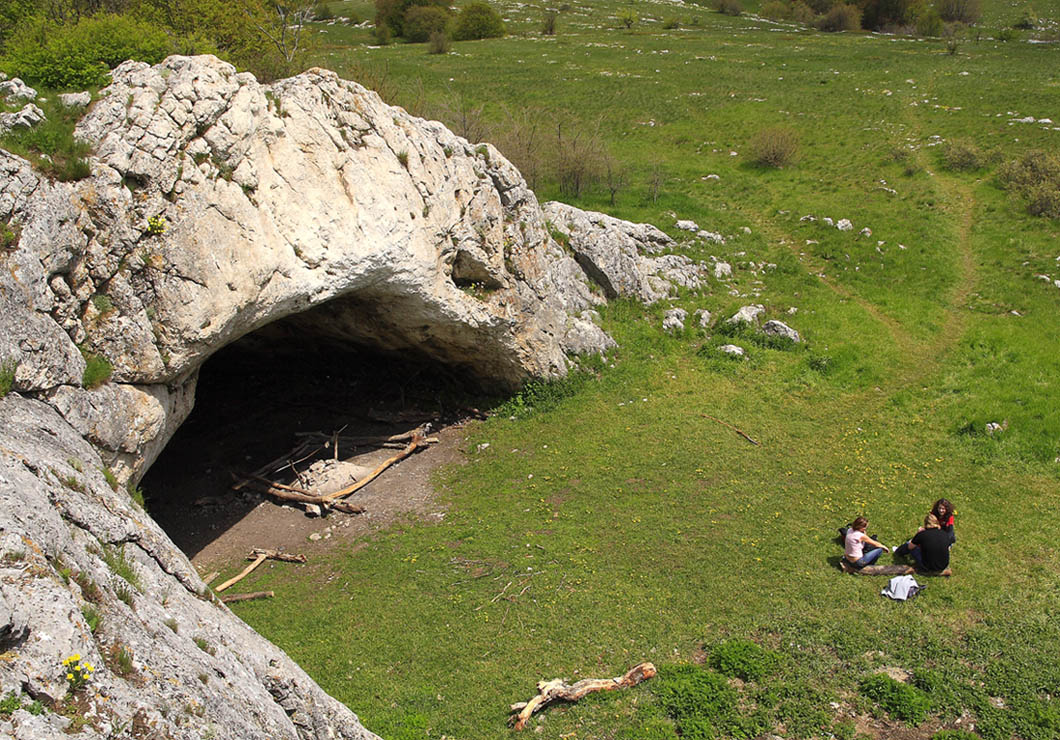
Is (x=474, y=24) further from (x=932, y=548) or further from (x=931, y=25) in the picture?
(x=932, y=548)

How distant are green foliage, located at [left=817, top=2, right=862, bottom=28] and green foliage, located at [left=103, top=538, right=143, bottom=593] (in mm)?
110426

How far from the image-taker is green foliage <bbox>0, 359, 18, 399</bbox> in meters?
10.4

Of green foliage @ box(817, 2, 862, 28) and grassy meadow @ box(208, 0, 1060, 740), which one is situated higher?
green foliage @ box(817, 2, 862, 28)

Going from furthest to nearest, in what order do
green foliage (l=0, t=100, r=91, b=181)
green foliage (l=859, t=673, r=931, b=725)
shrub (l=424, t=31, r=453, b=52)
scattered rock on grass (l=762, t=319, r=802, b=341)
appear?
1. shrub (l=424, t=31, r=453, b=52)
2. scattered rock on grass (l=762, t=319, r=802, b=341)
3. green foliage (l=0, t=100, r=91, b=181)
4. green foliage (l=859, t=673, r=931, b=725)

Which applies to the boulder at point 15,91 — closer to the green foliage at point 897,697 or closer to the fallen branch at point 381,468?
the fallen branch at point 381,468

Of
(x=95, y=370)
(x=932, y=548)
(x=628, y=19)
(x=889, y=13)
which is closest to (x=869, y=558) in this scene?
(x=932, y=548)

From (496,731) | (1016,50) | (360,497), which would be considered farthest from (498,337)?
(1016,50)

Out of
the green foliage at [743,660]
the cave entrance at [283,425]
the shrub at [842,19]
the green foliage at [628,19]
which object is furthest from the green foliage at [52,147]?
the shrub at [842,19]

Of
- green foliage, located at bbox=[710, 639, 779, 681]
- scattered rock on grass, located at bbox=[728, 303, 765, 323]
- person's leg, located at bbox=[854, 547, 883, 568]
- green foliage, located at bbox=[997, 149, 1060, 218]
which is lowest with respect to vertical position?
green foliage, located at bbox=[710, 639, 779, 681]

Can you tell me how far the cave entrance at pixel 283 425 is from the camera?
18656 mm

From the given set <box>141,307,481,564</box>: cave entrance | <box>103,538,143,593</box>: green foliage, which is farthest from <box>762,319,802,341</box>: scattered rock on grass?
<box>103,538,143,593</box>: green foliage

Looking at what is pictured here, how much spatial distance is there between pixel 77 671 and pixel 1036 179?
44087 mm

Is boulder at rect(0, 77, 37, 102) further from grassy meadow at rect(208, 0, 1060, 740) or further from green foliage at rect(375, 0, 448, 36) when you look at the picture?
Result: green foliage at rect(375, 0, 448, 36)

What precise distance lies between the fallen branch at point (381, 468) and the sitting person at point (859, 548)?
488 inches
